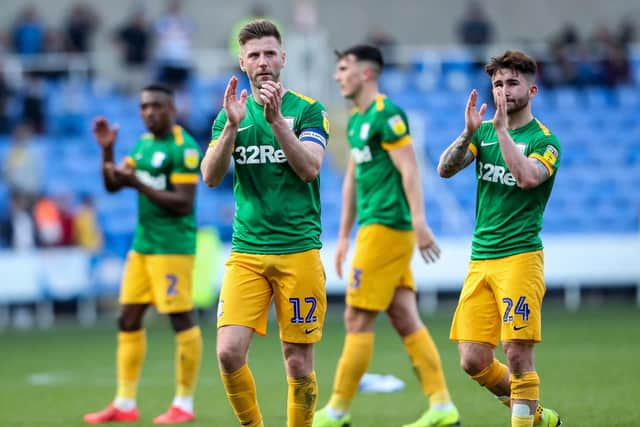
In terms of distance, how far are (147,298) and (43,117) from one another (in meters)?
14.4

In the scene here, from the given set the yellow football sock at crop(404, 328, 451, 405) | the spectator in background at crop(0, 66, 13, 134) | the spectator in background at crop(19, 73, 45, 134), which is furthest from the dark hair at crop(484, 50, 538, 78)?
the spectator in background at crop(0, 66, 13, 134)

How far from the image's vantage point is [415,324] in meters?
8.60

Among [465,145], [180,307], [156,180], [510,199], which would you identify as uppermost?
[465,145]

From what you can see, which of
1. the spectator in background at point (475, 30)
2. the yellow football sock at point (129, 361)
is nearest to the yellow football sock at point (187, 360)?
the yellow football sock at point (129, 361)

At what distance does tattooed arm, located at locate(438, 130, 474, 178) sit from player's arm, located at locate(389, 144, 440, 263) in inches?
40.3

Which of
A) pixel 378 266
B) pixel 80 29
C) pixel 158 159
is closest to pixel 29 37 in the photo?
pixel 80 29

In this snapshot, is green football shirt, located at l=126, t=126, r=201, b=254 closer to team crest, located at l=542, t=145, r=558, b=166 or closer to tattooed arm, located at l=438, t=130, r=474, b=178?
tattooed arm, located at l=438, t=130, r=474, b=178

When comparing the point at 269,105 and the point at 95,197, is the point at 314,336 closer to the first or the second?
the point at 269,105

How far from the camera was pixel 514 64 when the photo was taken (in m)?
6.79

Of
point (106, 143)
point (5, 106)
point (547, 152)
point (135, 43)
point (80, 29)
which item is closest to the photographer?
point (547, 152)

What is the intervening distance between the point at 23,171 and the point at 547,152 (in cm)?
1557

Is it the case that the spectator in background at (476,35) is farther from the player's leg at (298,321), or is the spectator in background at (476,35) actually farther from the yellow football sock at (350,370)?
Result: the player's leg at (298,321)

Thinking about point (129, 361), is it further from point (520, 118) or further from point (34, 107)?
point (34, 107)

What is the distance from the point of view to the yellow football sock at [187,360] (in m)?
8.95
